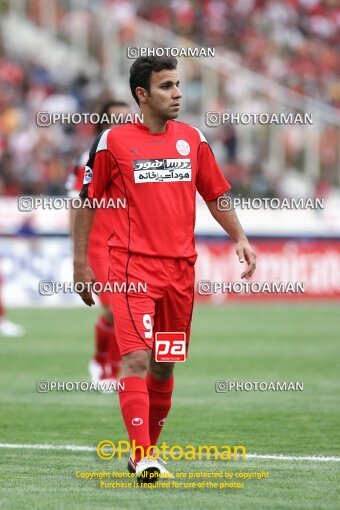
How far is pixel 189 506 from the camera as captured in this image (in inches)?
243

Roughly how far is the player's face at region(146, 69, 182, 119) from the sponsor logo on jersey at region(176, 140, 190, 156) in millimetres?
156

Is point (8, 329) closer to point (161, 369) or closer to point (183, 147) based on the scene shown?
point (161, 369)

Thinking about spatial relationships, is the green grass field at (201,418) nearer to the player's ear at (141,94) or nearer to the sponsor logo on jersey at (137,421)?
the sponsor logo on jersey at (137,421)

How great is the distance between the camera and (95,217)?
11734mm

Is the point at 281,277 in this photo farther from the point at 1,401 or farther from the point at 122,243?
the point at 122,243

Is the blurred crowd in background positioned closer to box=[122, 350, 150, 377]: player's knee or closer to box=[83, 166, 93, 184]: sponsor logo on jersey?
box=[83, 166, 93, 184]: sponsor logo on jersey

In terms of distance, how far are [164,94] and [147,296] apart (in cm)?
112

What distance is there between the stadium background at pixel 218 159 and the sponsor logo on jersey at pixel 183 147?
420 cm

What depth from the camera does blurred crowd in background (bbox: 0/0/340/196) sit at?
994 inches

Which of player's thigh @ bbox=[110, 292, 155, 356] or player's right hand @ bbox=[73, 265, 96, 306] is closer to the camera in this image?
player's thigh @ bbox=[110, 292, 155, 356]

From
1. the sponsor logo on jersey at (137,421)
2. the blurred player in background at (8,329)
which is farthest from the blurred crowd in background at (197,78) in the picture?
the sponsor logo on jersey at (137,421)

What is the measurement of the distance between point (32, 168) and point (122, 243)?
59.2 ft

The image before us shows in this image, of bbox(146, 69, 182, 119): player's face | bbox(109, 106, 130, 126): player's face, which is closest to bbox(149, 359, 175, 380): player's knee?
bbox(146, 69, 182, 119): player's face

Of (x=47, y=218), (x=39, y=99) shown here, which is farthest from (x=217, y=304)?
(x=39, y=99)
